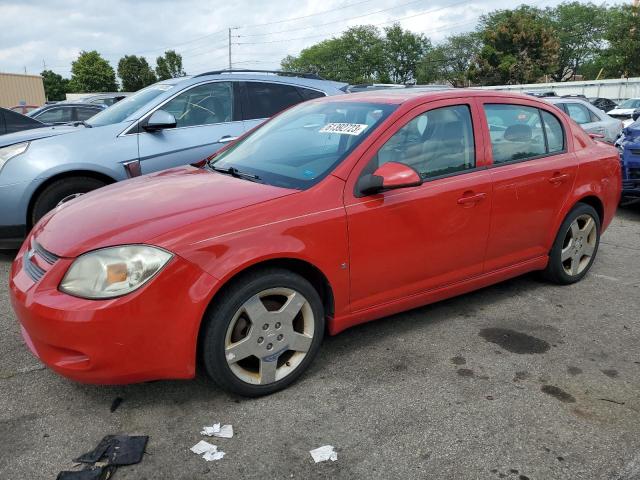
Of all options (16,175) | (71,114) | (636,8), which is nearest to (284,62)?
(636,8)

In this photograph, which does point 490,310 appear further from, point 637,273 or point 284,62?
point 284,62

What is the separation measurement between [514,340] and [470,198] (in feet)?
3.18

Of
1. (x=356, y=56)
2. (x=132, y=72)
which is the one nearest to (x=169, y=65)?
(x=132, y=72)

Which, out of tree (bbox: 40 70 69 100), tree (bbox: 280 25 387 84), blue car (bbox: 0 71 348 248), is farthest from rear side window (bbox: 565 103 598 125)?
tree (bbox: 280 25 387 84)

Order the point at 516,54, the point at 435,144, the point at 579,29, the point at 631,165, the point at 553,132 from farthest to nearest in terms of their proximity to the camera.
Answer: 1. the point at 579,29
2. the point at 516,54
3. the point at 631,165
4. the point at 553,132
5. the point at 435,144

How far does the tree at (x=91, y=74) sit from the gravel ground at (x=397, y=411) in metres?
78.5

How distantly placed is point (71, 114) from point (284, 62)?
10276 cm

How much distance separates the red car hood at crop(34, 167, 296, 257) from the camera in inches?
103

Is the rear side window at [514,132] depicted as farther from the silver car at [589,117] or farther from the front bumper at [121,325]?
the silver car at [589,117]

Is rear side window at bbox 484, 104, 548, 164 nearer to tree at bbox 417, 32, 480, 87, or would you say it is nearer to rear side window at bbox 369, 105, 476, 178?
rear side window at bbox 369, 105, 476, 178

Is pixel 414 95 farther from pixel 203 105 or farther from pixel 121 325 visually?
pixel 203 105

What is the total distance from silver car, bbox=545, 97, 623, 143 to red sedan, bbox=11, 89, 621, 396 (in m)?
6.10

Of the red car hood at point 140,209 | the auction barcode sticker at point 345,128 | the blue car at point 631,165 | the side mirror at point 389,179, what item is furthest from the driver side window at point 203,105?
the blue car at point 631,165

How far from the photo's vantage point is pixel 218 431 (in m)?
2.59
